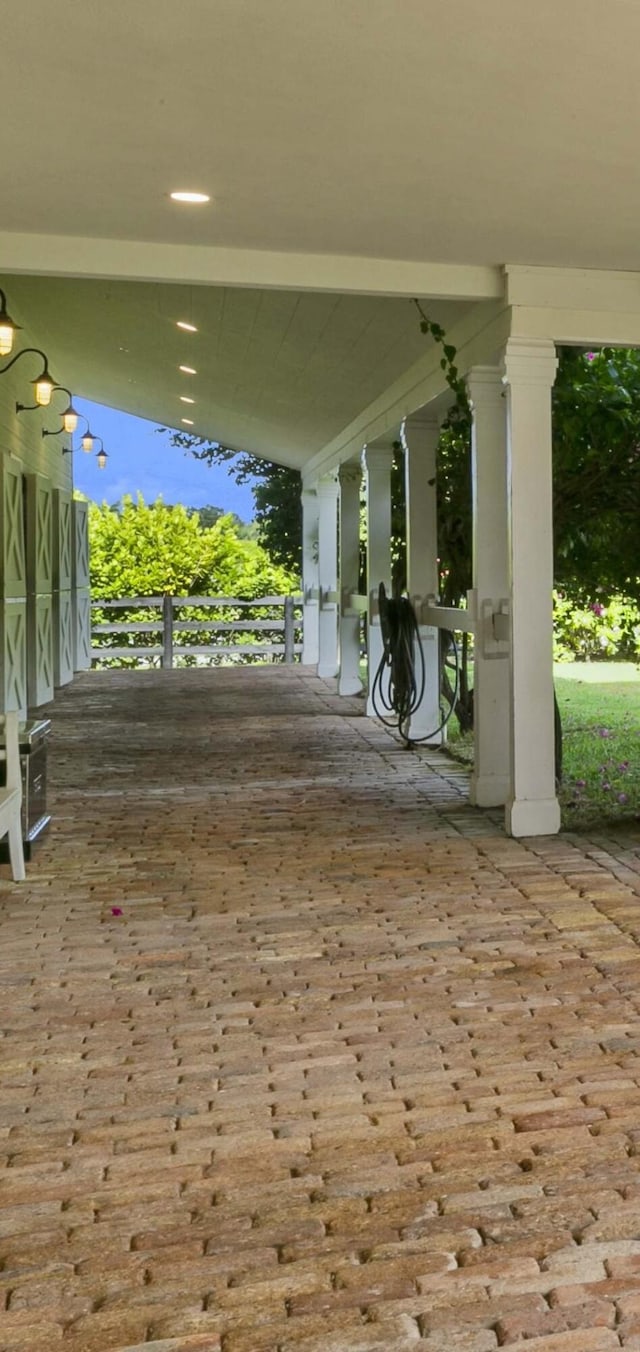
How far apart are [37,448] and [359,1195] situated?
31.8 ft

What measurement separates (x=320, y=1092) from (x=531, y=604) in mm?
3151

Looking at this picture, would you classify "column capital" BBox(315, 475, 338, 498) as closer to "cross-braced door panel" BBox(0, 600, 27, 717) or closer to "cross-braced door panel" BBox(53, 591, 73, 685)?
"cross-braced door panel" BBox(53, 591, 73, 685)

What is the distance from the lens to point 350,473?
1106cm

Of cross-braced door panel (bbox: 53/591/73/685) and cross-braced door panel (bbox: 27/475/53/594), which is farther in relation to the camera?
cross-braced door panel (bbox: 53/591/73/685)

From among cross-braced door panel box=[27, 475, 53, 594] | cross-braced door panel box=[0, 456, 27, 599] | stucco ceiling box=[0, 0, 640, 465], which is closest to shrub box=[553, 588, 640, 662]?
stucco ceiling box=[0, 0, 640, 465]

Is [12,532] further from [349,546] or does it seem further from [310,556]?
[310,556]

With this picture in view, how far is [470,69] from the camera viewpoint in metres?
3.04

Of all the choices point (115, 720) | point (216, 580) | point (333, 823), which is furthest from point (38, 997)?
point (216, 580)

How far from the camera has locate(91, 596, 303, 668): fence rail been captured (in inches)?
679

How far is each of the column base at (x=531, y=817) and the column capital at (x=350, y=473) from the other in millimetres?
6081

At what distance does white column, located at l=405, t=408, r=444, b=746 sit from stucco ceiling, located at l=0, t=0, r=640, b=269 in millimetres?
2818

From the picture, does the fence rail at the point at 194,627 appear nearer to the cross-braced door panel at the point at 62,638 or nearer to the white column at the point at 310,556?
the white column at the point at 310,556

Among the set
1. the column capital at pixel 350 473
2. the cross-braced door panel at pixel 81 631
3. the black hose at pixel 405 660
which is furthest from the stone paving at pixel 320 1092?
the cross-braced door panel at pixel 81 631

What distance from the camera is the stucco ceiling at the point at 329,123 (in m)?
2.81
